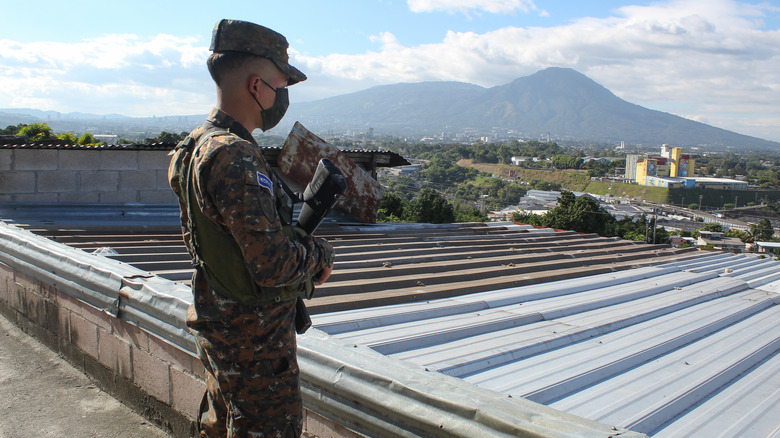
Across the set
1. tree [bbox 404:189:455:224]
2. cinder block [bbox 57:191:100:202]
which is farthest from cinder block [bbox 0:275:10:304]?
tree [bbox 404:189:455:224]

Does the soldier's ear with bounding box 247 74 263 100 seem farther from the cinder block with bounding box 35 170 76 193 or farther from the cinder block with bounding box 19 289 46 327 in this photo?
the cinder block with bounding box 35 170 76 193

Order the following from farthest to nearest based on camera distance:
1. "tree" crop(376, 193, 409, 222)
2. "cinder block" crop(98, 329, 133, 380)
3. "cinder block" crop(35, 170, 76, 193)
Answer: "tree" crop(376, 193, 409, 222) → "cinder block" crop(35, 170, 76, 193) → "cinder block" crop(98, 329, 133, 380)

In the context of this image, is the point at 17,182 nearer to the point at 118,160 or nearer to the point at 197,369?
the point at 118,160

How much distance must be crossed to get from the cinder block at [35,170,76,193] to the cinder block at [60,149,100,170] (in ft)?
0.32

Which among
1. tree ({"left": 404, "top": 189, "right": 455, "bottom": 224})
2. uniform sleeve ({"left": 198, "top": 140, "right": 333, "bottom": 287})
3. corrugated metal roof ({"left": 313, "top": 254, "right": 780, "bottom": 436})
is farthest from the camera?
tree ({"left": 404, "top": 189, "right": 455, "bottom": 224})

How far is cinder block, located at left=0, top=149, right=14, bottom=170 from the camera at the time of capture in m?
7.41

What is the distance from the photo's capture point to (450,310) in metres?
3.37

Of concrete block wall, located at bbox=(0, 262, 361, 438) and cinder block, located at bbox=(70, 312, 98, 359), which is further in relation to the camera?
cinder block, located at bbox=(70, 312, 98, 359)

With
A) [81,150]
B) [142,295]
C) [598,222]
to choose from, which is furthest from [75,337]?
[598,222]

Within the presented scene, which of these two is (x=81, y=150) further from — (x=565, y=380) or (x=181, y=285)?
(x=565, y=380)

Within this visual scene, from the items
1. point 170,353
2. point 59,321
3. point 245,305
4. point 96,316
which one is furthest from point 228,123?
point 59,321

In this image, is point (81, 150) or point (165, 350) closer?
point (165, 350)

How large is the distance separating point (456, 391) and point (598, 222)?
121 ft

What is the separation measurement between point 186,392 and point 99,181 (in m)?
6.47
